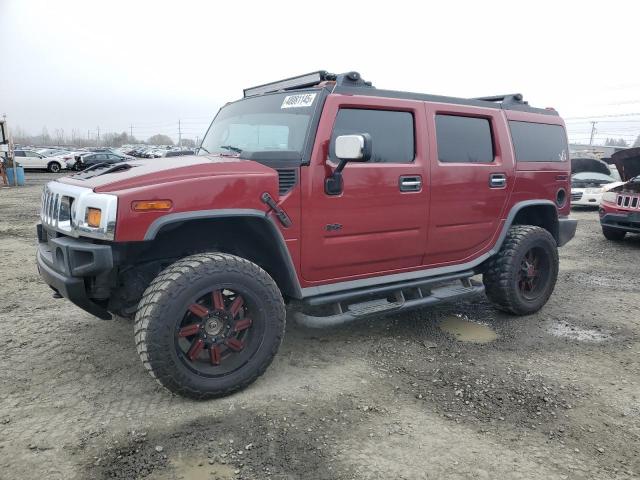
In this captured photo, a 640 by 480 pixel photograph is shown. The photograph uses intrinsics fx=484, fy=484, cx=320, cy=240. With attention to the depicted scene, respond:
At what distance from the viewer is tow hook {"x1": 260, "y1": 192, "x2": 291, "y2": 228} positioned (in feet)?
10.3

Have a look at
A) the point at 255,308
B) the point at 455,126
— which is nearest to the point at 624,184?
the point at 455,126

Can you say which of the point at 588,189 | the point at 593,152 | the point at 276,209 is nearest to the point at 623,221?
the point at 588,189

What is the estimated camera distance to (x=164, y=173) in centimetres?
295

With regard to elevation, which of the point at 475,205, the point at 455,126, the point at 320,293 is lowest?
the point at 320,293

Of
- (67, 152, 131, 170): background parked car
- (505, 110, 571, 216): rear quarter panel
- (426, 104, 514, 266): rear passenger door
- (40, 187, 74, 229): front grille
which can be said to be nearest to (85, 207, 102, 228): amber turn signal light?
(40, 187, 74, 229): front grille

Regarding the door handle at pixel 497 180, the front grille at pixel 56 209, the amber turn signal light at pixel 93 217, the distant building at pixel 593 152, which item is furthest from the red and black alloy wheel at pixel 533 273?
the front grille at pixel 56 209

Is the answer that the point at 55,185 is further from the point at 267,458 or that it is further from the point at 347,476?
the point at 347,476

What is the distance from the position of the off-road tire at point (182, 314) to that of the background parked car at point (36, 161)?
31833 millimetres

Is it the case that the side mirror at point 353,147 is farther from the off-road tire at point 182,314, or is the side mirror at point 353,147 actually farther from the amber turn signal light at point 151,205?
the amber turn signal light at point 151,205

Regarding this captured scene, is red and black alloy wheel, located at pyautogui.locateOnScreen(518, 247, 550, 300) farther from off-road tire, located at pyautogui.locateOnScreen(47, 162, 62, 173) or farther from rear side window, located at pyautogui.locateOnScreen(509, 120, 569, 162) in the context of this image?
off-road tire, located at pyautogui.locateOnScreen(47, 162, 62, 173)

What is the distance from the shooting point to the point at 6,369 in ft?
11.4

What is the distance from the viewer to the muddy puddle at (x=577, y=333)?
4.34m

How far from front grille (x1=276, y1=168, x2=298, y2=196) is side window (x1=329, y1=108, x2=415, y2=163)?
350 mm

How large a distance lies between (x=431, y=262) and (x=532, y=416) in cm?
156
